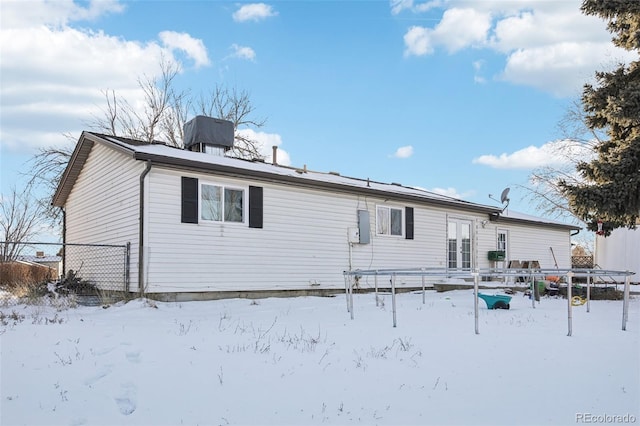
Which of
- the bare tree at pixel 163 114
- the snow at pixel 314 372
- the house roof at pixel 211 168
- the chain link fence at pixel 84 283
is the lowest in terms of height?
the snow at pixel 314 372

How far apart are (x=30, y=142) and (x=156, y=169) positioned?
54.5 feet

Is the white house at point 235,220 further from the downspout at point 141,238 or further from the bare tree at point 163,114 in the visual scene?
the bare tree at point 163,114

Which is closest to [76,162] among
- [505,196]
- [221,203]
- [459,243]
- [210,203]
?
[210,203]

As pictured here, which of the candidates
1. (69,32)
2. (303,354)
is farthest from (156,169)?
(303,354)

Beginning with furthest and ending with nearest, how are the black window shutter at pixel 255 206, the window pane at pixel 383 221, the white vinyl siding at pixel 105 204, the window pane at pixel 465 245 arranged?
1. the window pane at pixel 465 245
2. the window pane at pixel 383 221
3. the black window shutter at pixel 255 206
4. the white vinyl siding at pixel 105 204

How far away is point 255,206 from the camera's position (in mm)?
12188

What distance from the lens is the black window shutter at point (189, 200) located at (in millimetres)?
11070

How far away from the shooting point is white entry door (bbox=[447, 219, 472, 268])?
16969mm

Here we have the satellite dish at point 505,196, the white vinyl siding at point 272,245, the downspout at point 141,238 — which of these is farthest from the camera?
the satellite dish at point 505,196

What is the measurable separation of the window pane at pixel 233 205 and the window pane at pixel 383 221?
4.37 m

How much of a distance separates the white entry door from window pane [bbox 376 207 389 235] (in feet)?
9.26

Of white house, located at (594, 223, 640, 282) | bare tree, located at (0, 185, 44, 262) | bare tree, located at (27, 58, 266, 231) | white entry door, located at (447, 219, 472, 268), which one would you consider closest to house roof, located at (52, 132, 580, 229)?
white entry door, located at (447, 219, 472, 268)

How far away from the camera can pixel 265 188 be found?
1247 cm

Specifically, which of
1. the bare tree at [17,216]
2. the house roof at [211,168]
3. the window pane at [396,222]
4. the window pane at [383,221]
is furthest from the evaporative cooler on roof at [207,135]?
the bare tree at [17,216]
